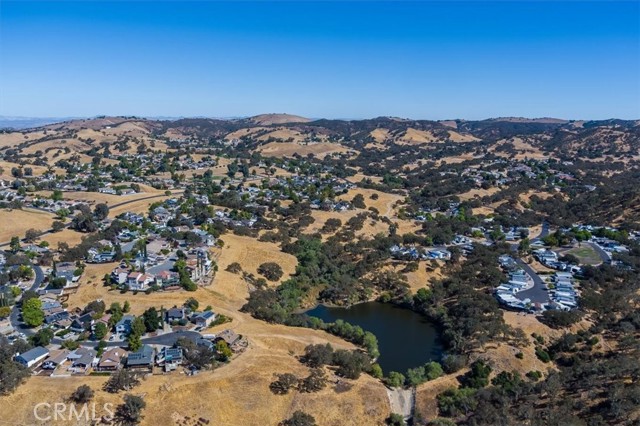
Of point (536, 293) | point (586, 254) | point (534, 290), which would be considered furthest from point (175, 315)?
point (586, 254)

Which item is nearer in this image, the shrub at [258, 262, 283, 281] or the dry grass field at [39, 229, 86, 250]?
the shrub at [258, 262, 283, 281]

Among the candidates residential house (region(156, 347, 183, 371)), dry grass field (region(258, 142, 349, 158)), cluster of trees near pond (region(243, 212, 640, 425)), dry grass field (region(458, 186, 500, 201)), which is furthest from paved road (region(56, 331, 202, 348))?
dry grass field (region(258, 142, 349, 158))

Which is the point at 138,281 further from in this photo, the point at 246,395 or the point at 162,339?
the point at 246,395

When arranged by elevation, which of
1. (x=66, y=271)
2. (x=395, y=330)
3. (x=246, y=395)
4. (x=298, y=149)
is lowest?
(x=395, y=330)

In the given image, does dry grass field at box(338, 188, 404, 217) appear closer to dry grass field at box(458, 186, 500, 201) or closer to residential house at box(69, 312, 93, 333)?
dry grass field at box(458, 186, 500, 201)

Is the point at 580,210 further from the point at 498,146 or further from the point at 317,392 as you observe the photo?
the point at 498,146

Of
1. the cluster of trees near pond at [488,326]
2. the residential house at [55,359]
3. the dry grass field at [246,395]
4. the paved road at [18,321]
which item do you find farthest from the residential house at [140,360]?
the cluster of trees near pond at [488,326]

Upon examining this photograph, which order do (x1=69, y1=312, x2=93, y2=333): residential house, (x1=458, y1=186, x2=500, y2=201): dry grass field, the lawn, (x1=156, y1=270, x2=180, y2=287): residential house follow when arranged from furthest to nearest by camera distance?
1. (x1=458, y1=186, x2=500, y2=201): dry grass field
2. the lawn
3. (x1=156, y1=270, x2=180, y2=287): residential house
4. (x1=69, y1=312, x2=93, y2=333): residential house
